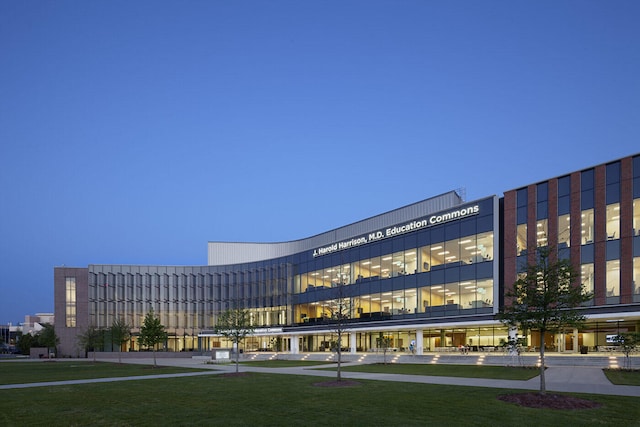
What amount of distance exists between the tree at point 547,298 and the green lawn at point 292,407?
3340mm

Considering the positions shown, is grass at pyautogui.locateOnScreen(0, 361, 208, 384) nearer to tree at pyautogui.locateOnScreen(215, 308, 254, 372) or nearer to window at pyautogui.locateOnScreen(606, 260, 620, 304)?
tree at pyautogui.locateOnScreen(215, 308, 254, 372)

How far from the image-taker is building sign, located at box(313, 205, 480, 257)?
57303 millimetres

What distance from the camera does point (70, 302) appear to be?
107 meters

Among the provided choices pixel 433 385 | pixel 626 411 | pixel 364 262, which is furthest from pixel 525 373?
pixel 364 262

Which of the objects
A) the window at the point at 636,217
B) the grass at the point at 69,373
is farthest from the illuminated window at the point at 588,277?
the grass at the point at 69,373

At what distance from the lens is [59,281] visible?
10750cm

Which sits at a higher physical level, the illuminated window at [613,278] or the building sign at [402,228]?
the building sign at [402,228]

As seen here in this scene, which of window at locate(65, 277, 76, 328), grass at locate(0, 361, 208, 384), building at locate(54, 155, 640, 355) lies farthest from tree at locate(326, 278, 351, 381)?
window at locate(65, 277, 76, 328)

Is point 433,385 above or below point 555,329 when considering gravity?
below

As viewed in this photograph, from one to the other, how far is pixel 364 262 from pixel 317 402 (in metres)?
50.9

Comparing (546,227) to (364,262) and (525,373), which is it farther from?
(364,262)

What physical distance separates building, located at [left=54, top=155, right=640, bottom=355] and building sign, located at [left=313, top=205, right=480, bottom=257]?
152mm

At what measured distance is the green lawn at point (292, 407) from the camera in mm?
16766

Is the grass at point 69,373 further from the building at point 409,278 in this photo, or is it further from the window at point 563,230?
the window at point 563,230
